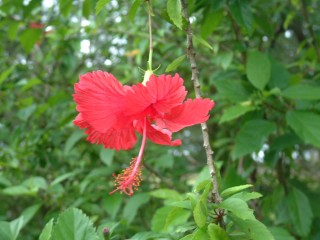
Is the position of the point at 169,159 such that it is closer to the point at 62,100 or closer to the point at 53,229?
the point at 62,100

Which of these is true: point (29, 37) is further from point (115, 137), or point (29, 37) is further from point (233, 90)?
point (115, 137)

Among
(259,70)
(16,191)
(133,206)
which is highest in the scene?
(259,70)

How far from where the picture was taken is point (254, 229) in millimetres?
751

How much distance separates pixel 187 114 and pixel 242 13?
64cm

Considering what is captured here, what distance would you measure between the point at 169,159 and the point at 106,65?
2.78 ft

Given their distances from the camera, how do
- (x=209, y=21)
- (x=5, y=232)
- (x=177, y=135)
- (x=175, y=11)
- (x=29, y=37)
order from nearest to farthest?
(x=175, y=11) < (x=5, y=232) < (x=209, y=21) < (x=29, y=37) < (x=177, y=135)

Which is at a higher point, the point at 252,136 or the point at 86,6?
the point at 86,6

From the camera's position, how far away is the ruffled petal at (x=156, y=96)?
0.76m

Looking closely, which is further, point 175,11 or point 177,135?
point 177,135

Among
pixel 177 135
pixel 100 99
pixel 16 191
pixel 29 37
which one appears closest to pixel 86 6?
pixel 29 37

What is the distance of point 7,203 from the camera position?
7.64 feet

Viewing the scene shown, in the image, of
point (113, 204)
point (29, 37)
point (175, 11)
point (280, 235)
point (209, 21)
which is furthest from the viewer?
point (29, 37)

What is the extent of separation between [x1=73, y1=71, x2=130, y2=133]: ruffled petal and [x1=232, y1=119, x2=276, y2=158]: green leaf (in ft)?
1.97

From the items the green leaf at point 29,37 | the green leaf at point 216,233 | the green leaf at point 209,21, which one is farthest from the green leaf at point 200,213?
the green leaf at point 29,37
